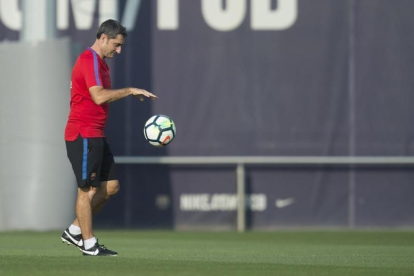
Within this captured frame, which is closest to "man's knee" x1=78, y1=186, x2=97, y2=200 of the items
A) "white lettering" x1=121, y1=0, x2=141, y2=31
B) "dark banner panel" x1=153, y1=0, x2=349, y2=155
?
"dark banner panel" x1=153, y1=0, x2=349, y2=155

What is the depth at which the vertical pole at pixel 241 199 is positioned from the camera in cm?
1424

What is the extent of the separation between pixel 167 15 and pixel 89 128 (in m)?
6.55

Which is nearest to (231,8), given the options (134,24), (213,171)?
(134,24)

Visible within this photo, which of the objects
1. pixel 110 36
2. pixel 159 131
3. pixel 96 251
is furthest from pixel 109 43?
pixel 96 251

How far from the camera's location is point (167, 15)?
14.7m

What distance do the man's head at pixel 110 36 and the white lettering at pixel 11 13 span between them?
252 inches

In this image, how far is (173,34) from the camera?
14.7 metres

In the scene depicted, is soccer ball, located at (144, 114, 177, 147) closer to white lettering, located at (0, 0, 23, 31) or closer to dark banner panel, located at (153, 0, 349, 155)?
dark banner panel, located at (153, 0, 349, 155)

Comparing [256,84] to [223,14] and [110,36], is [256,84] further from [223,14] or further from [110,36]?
[110,36]

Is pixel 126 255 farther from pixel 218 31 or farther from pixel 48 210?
pixel 218 31

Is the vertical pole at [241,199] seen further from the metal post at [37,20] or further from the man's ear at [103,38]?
the man's ear at [103,38]

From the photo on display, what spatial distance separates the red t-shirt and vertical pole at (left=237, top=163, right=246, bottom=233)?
5949 mm

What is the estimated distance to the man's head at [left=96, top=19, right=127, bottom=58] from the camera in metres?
8.46

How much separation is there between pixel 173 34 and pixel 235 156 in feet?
6.16
